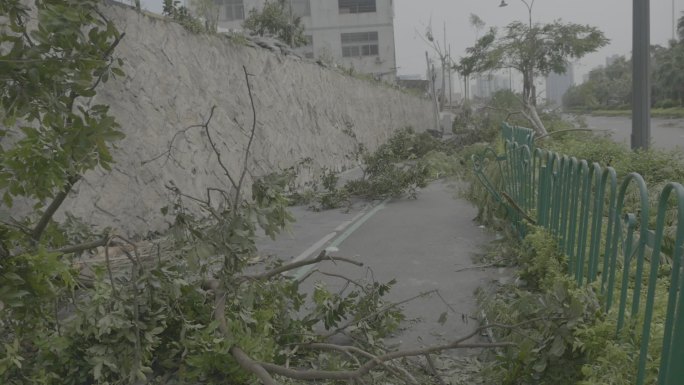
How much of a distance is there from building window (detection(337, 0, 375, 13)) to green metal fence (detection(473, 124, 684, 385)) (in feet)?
158

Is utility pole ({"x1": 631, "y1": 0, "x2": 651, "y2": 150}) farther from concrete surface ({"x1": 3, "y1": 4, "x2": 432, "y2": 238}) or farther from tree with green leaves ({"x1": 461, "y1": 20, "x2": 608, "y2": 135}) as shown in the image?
tree with green leaves ({"x1": 461, "y1": 20, "x2": 608, "y2": 135})

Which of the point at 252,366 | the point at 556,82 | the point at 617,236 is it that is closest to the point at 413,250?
the point at 617,236

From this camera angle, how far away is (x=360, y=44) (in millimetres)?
53875

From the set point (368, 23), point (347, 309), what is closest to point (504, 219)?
point (347, 309)

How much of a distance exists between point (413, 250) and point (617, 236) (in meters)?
4.52

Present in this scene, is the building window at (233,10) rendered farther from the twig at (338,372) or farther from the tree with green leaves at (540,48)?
the twig at (338,372)

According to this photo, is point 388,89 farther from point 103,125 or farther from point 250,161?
point 103,125

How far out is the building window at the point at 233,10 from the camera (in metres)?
51.6

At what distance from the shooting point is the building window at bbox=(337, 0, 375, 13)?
174 feet

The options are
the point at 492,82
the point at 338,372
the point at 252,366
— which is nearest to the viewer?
the point at 338,372

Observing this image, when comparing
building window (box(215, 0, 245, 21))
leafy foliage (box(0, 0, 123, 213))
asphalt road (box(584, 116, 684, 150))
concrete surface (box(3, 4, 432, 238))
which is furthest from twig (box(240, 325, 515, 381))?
building window (box(215, 0, 245, 21))

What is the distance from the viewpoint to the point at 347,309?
4.39 m

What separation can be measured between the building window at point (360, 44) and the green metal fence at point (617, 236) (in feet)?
157

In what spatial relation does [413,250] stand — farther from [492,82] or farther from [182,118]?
[492,82]
